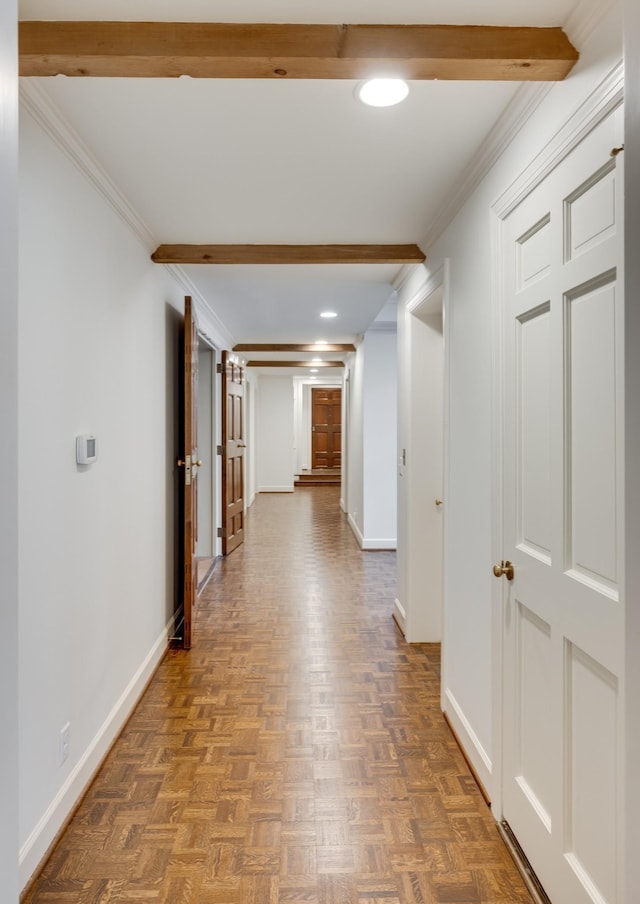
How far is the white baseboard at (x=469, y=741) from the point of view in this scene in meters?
1.99

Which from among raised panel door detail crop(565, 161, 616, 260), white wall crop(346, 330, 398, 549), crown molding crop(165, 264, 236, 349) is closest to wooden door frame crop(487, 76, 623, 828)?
raised panel door detail crop(565, 161, 616, 260)

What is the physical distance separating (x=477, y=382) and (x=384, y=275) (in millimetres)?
1762

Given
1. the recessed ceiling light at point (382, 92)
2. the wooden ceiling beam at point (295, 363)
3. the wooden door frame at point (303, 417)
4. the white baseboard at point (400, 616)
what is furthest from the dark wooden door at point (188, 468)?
the wooden door frame at point (303, 417)

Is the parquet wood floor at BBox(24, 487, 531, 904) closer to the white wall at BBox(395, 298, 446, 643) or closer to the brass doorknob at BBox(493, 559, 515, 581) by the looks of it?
the white wall at BBox(395, 298, 446, 643)

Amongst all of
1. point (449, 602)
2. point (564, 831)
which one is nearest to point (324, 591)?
point (449, 602)

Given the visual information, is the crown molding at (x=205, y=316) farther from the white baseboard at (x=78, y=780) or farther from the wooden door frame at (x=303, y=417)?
the wooden door frame at (x=303, y=417)

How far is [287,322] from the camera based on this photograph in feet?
17.6

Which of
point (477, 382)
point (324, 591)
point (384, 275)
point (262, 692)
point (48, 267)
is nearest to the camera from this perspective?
point (48, 267)

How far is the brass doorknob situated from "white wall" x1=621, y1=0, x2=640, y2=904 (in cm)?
101

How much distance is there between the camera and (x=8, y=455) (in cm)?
81

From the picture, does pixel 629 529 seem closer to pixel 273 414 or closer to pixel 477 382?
pixel 477 382

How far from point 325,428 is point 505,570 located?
1162 centimetres

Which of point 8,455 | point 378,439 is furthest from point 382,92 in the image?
point 378,439

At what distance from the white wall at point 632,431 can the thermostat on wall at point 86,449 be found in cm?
175
